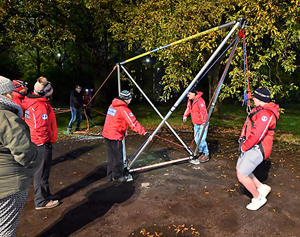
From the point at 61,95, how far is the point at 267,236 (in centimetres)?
2166

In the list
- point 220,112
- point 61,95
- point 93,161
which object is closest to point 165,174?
point 93,161

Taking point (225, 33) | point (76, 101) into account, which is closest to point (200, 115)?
point (225, 33)

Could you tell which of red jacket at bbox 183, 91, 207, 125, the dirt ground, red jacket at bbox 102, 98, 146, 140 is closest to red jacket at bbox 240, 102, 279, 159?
the dirt ground

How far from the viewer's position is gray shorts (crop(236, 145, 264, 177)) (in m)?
4.20

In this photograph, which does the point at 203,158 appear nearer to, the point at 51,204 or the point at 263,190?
the point at 263,190

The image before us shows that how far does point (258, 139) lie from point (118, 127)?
279 centimetres

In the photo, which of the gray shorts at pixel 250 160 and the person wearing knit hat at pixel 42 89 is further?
the person wearing knit hat at pixel 42 89

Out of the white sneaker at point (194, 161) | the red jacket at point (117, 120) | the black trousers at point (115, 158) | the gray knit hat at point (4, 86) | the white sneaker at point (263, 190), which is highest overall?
the gray knit hat at point (4, 86)

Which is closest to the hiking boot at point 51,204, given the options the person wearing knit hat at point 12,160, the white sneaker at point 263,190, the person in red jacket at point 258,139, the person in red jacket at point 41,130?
the person in red jacket at point 41,130

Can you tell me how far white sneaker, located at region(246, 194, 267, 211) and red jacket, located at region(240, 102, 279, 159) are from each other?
89 cm

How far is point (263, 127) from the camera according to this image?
4035mm

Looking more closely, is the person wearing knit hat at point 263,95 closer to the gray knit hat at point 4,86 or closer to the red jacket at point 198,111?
the red jacket at point 198,111

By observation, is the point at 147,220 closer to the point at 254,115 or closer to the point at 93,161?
the point at 254,115

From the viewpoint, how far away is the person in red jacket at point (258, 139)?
406cm
